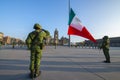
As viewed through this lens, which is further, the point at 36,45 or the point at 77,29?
the point at 77,29

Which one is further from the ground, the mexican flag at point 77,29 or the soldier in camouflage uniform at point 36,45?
the mexican flag at point 77,29

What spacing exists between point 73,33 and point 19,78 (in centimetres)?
984

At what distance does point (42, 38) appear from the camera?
23.2 feet

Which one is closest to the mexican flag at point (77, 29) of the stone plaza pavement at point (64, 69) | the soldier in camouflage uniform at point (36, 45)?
the stone plaza pavement at point (64, 69)

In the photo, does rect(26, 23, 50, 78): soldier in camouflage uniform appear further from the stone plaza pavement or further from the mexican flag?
the mexican flag

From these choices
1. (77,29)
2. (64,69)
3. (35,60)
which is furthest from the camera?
(77,29)

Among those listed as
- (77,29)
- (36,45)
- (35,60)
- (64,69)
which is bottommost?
(64,69)

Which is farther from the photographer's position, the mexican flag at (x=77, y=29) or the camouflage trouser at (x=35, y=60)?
the mexican flag at (x=77, y=29)

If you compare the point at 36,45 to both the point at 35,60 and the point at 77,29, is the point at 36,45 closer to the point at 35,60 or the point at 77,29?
the point at 35,60

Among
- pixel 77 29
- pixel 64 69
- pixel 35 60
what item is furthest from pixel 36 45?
pixel 77 29

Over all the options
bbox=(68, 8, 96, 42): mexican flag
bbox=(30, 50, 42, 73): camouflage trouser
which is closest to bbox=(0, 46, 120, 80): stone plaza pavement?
bbox=(30, 50, 42, 73): camouflage trouser

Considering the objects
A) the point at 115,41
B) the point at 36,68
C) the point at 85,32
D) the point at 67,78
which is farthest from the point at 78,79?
the point at 115,41

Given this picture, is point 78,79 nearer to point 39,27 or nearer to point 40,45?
point 40,45

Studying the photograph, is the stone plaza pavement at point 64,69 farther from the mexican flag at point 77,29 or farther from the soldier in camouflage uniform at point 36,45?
the mexican flag at point 77,29
